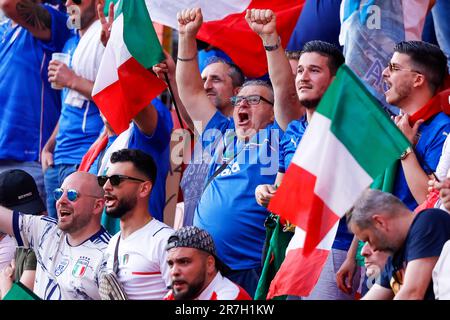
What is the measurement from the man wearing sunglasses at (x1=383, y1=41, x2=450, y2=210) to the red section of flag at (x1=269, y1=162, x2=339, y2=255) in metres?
1.17

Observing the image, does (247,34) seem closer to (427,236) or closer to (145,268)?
(145,268)

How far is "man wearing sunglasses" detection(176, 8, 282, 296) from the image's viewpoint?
765 centimetres

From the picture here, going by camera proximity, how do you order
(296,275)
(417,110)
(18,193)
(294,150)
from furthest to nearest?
(18,193)
(294,150)
(417,110)
(296,275)

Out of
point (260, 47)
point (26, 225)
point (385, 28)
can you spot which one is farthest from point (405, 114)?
point (26, 225)

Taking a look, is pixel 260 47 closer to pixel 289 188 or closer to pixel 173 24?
pixel 173 24

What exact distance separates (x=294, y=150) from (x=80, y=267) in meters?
1.62

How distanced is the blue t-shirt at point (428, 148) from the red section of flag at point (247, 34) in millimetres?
1911

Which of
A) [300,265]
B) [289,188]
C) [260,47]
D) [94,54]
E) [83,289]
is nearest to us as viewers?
[289,188]

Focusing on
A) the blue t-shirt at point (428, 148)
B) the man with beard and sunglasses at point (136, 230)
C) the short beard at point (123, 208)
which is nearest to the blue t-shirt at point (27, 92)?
the man with beard and sunglasses at point (136, 230)

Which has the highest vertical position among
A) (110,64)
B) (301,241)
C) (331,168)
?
(110,64)

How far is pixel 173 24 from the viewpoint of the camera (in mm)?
8859

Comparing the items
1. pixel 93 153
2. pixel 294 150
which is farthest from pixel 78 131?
pixel 294 150

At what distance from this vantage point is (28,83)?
10156 mm
